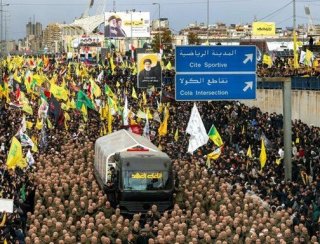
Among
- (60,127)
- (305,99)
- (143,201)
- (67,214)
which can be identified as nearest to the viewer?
(67,214)

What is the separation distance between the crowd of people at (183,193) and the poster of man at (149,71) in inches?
281

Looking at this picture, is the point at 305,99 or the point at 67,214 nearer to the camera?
the point at 67,214

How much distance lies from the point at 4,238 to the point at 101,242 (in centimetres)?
190

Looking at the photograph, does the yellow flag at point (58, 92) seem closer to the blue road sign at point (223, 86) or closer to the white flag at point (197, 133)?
the white flag at point (197, 133)

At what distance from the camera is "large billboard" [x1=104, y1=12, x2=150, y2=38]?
4493 inches

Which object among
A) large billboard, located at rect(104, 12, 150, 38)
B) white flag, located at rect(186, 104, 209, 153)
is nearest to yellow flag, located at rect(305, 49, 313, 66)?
white flag, located at rect(186, 104, 209, 153)

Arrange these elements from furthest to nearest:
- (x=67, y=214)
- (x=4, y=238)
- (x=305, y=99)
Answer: (x=305, y=99)
(x=67, y=214)
(x=4, y=238)

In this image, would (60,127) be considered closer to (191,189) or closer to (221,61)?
(221,61)

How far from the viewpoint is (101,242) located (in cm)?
1738

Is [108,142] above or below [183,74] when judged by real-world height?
below

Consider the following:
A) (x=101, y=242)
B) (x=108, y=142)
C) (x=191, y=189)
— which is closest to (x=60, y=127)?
(x=108, y=142)

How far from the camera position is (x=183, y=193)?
22.3 metres

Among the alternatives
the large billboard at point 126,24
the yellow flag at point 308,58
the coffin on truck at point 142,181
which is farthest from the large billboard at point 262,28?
the coffin on truck at point 142,181

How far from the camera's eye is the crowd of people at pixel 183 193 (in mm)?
17719
